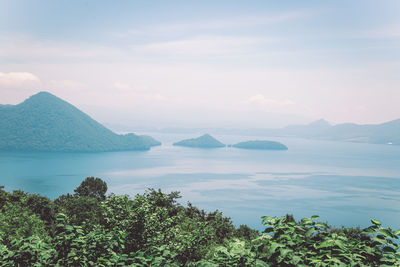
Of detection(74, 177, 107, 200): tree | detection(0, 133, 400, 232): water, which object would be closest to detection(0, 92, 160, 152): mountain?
detection(0, 133, 400, 232): water

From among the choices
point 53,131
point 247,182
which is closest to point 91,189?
point 247,182

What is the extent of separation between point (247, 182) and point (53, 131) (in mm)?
116394

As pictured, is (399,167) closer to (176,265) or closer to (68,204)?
(68,204)

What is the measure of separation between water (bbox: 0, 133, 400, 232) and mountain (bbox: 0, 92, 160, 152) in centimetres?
1966

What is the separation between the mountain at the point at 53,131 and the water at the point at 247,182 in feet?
64.5

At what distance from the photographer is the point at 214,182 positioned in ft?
308

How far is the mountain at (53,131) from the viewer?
154m

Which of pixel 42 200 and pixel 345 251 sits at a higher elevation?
pixel 345 251

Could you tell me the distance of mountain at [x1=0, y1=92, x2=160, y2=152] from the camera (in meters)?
154

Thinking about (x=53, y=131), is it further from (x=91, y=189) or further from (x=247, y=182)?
(x=91, y=189)

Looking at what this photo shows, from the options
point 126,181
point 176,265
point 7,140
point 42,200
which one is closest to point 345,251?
point 176,265

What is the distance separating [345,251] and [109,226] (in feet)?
22.1

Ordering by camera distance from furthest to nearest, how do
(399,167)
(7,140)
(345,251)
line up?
(7,140) → (399,167) → (345,251)

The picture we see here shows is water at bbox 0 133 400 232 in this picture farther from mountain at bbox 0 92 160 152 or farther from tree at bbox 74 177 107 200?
tree at bbox 74 177 107 200
